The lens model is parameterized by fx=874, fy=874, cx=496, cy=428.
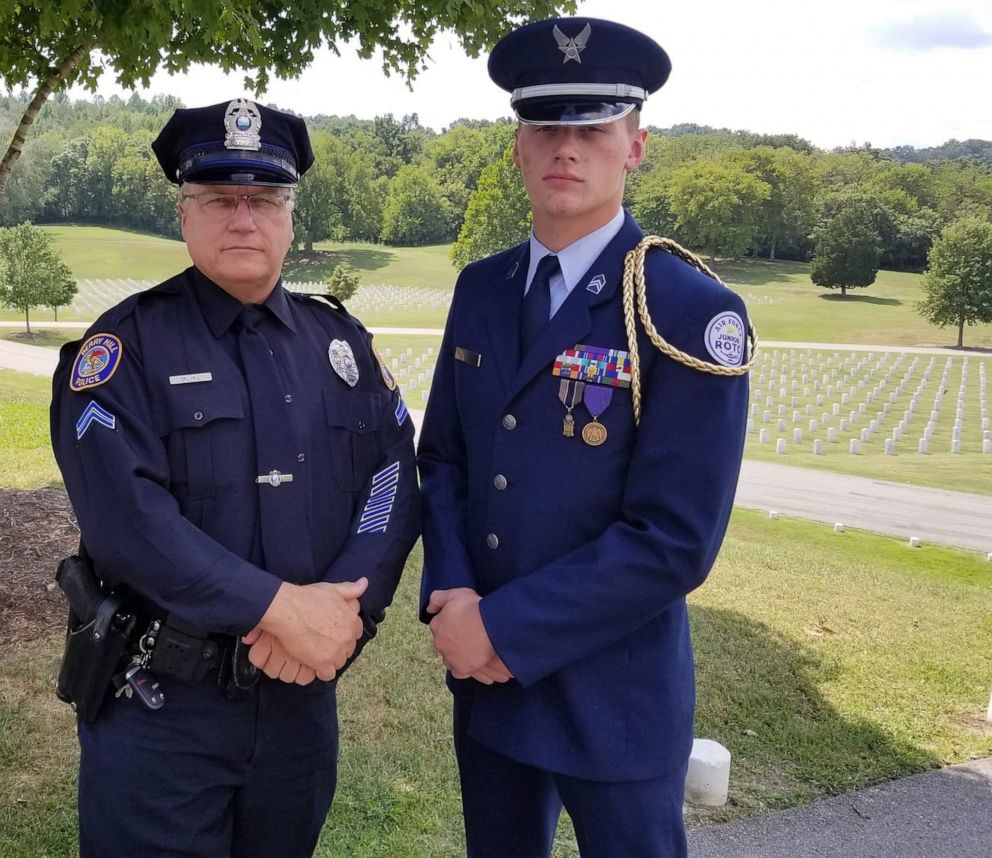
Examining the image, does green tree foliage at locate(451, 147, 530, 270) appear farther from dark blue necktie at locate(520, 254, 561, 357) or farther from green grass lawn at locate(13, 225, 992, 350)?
dark blue necktie at locate(520, 254, 561, 357)

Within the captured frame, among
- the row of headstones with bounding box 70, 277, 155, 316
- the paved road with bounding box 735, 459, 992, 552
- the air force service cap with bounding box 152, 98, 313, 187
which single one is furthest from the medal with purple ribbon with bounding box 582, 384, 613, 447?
the row of headstones with bounding box 70, 277, 155, 316

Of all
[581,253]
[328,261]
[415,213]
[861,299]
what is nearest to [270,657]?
[581,253]

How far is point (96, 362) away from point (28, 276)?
38.4 m

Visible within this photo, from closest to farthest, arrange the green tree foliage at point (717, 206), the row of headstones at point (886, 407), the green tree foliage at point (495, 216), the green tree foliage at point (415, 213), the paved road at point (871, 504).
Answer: the paved road at point (871, 504) < the row of headstones at point (886, 407) < the green tree foliage at point (495, 216) < the green tree foliage at point (717, 206) < the green tree foliage at point (415, 213)

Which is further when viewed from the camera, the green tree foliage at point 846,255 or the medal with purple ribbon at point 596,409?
the green tree foliage at point 846,255

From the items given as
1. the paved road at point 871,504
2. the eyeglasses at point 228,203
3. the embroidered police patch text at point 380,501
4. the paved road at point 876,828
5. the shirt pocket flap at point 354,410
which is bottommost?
the paved road at point 871,504

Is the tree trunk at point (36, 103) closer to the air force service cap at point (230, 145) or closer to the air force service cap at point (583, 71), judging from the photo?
the air force service cap at point (230, 145)

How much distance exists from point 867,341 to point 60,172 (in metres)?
72.8

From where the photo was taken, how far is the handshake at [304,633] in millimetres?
2008

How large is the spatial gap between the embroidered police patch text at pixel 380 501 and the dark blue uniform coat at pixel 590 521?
0.12m

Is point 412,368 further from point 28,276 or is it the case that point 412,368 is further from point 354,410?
point 354,410

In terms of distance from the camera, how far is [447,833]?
3.61 metres

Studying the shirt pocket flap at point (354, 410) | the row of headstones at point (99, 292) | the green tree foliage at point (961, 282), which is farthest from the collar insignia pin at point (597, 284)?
the green tree foliage at point (961, 282)

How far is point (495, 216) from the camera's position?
1848 inches
